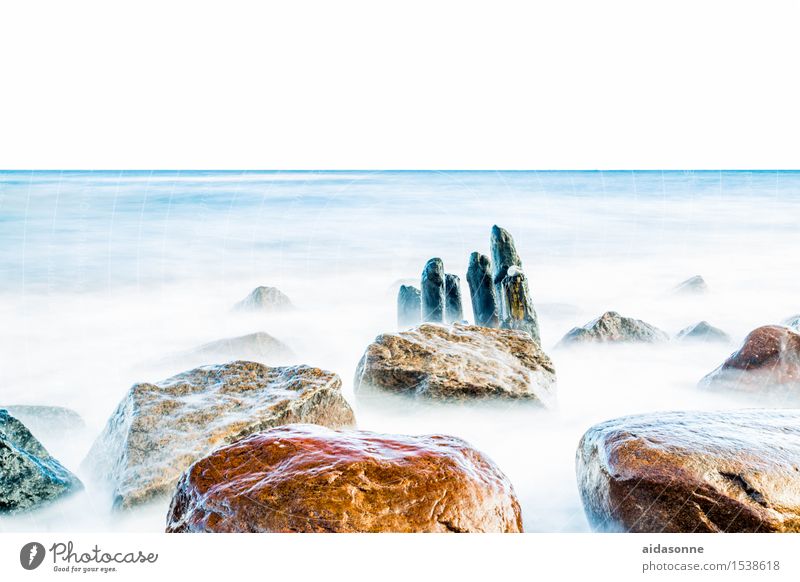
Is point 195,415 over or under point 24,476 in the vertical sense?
over

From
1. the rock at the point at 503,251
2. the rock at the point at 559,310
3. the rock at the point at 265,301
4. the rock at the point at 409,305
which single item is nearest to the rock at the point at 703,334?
the rock at the point at 559,310

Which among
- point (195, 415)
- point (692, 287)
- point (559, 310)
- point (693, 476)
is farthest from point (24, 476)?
point (692, 287)

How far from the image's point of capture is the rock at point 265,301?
6.75 ft

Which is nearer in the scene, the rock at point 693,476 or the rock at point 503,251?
the rock at point 693,476

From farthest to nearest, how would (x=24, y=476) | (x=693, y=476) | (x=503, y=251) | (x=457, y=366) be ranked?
(x=503, y=251), (x=457, y=366), (x=24, y=476), (x=693, y=476)

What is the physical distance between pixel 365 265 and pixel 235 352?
526 mm

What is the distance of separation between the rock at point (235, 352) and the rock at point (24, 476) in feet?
1.65

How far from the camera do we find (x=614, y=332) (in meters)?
2.15

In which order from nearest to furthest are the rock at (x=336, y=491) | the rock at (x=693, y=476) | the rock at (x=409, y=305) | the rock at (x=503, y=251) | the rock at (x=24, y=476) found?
the rock at (x=336, y=491) → the rock at (x=693, y=476) → the rock at (x=24, y=476) → the rock at (x=503, y=251) → the rock at (x=409, y=305)

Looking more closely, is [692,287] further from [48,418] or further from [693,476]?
[48,418]

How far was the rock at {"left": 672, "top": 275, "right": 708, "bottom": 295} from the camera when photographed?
2.14 m

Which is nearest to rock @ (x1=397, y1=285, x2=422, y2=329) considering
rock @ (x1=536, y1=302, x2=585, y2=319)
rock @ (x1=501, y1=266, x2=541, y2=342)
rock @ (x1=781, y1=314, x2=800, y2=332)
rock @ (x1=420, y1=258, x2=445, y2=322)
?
rock @ (x1=420, y1=258, x2=445, y2=322)

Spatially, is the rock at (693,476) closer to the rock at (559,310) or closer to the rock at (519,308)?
the rock at (519,308)
